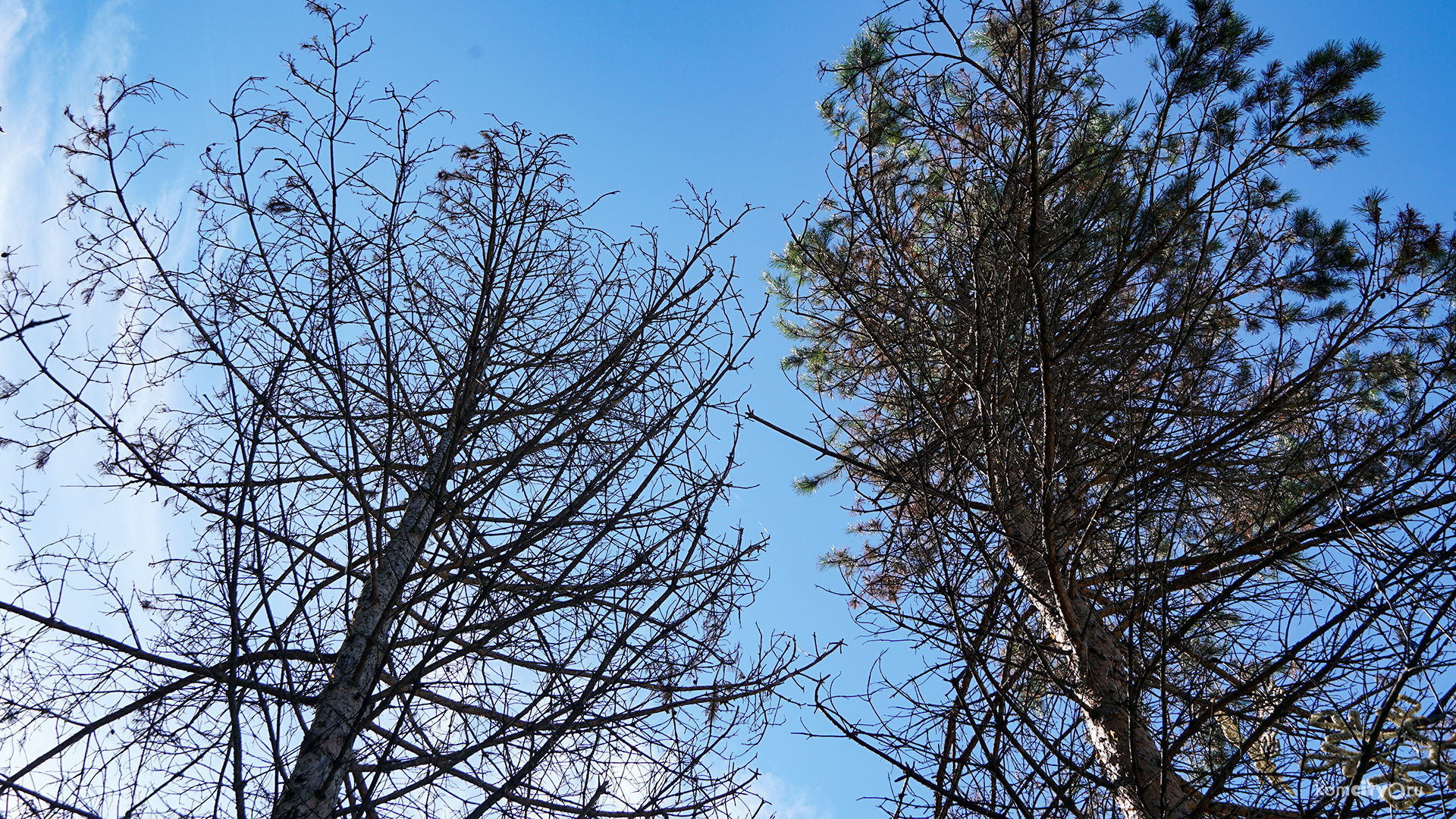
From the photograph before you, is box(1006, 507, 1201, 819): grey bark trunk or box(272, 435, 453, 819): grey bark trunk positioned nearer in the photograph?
box(272, 435, 453, 819): grey bark trunk

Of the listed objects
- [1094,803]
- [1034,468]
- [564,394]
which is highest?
[564,394]

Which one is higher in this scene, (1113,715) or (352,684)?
(1113,715)

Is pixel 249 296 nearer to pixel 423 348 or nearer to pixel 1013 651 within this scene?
pixel 423 348

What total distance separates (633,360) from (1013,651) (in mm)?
2392

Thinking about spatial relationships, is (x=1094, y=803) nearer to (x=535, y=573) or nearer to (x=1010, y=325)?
(x=1010, y=325)

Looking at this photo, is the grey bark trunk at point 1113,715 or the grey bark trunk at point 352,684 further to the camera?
the grey bark trunk at point 1113,715

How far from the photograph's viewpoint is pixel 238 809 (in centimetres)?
194

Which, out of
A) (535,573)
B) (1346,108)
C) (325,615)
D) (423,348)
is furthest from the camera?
(1346,108)

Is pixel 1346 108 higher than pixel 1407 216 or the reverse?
higher

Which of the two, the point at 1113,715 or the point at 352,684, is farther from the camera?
the point at 1113,715

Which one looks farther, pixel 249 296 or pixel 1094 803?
pixel 249 296

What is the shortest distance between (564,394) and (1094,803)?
2.74 m

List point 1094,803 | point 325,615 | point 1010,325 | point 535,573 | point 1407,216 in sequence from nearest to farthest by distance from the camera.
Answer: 1. point 325,615
2. point 1094,803
3. point 535,573
4. point 1010,325
5. point 1407,216

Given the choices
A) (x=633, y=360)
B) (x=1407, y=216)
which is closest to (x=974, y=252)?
(x=633, y=360)
